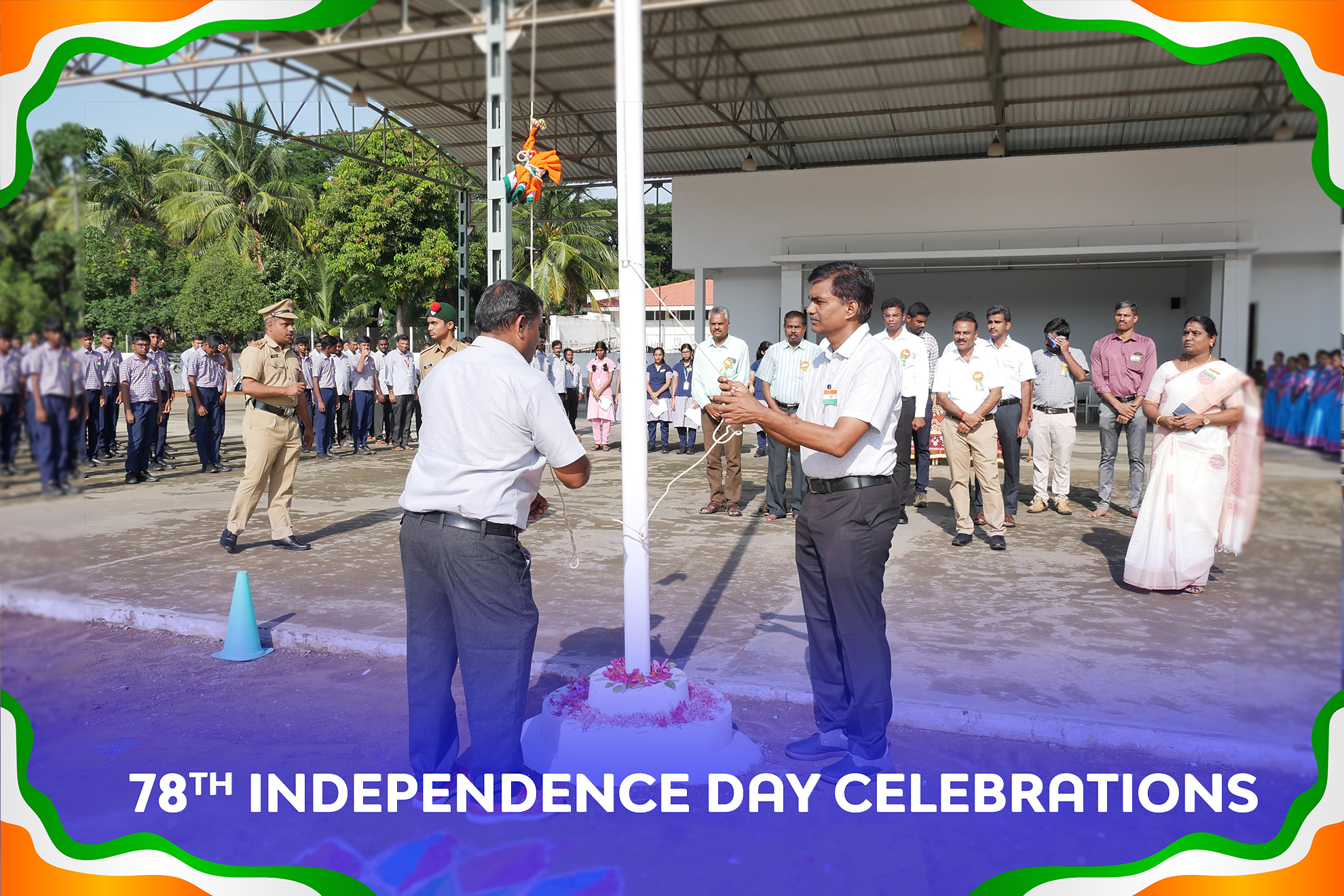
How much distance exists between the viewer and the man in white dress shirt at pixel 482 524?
9.93ft

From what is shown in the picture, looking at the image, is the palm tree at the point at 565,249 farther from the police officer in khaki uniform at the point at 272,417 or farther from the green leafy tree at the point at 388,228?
the police officer in khaki uniform at the point at 272,417

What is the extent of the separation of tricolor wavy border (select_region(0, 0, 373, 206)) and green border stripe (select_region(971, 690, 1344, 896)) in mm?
3320

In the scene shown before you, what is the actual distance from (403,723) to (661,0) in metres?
9.11

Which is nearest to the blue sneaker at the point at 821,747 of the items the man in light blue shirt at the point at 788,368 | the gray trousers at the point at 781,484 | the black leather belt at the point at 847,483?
the black leather belt at the point at 847,483

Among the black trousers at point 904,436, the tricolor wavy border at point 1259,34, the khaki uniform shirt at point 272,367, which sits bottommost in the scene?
the black trousers at point 904,436

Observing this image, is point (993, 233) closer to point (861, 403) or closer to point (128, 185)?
point (861, 403)

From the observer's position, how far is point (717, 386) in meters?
7.79

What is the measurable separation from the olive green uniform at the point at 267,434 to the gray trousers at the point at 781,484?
398 cm

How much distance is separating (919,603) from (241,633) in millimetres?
3804

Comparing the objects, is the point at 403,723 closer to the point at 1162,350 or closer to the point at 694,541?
the point at 694,541

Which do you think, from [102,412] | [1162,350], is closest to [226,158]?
[102,412]

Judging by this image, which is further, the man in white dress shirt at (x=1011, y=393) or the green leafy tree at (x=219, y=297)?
the green leafy tree at (x=219, y=297)

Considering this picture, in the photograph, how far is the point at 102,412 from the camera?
12.6m

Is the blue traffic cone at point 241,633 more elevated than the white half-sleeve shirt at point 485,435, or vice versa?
the white half-sleeve shirt at point 485,435
